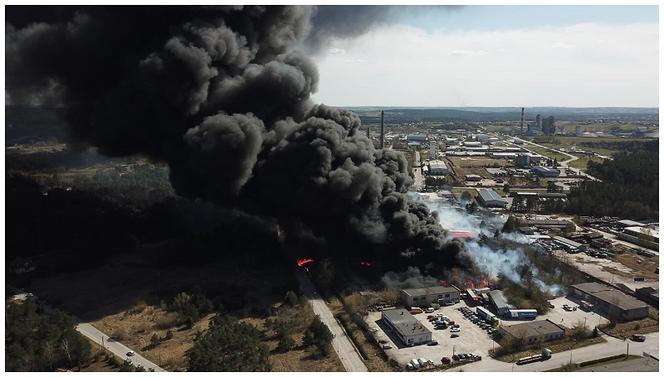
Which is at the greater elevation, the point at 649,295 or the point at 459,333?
the point at 649,295

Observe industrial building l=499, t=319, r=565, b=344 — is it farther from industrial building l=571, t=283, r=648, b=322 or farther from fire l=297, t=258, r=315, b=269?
fire l=297, t=258, r=315, b=269

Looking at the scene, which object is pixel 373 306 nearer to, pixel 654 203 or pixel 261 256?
pixel 261 256

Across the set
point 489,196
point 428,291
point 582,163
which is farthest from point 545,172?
point 428,291

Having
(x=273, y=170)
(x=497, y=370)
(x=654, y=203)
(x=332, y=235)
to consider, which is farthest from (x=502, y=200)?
(x=497, y=370)

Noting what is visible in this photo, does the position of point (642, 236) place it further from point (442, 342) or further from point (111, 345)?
point (111, 345)

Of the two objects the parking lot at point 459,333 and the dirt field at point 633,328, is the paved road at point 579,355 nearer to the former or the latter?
the dirt field at point 633,328
